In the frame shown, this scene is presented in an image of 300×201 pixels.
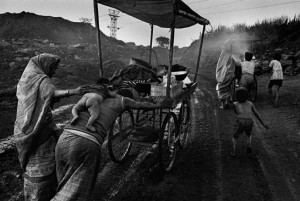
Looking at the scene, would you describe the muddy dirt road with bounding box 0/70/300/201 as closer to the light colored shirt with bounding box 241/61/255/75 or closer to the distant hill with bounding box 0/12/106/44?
the light colored shirt with bounding box 241/61/255/75

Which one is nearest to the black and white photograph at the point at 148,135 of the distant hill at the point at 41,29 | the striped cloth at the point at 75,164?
the striped cloth at the point at 75,164

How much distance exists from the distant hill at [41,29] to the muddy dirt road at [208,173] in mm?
43387

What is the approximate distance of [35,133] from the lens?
281 cm

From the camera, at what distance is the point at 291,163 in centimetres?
498

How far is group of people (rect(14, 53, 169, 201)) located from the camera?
253 cm

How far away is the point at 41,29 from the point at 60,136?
51375 millimetres

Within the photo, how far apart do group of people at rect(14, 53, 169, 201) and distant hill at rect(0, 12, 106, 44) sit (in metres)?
45.1

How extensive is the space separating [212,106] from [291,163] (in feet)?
15.5

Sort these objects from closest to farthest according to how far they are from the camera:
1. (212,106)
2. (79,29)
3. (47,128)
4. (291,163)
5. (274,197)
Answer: (47,128), (274,197), (291,163), (212,106), (79,29)

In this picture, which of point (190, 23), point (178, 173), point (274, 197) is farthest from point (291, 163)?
point (190, 23)

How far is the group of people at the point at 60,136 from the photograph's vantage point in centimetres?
253

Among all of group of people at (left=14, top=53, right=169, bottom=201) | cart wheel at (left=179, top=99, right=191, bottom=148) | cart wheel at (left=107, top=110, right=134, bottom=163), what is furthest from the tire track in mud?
group of people at (left=14, top=53, right=169, bottom=201)

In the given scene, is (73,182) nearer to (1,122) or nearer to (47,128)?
(47,128)

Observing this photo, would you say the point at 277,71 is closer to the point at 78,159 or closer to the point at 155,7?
the point at 155,7
